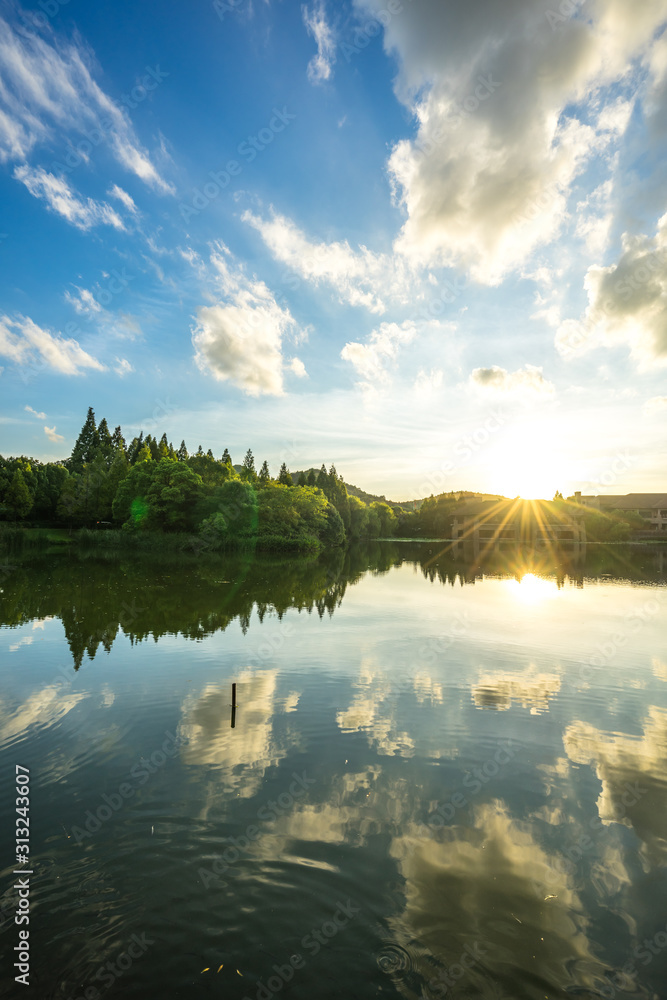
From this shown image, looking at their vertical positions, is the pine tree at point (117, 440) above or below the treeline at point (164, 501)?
above

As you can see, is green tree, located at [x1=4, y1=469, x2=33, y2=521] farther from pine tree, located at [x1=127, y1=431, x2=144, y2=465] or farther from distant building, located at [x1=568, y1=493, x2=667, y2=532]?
distant building, located at [x1=568, y1=493, x2=667, y2=532]

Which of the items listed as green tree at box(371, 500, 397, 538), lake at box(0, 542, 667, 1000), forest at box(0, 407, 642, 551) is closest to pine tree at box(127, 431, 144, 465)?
forest at box(0, 407, 642, 551)

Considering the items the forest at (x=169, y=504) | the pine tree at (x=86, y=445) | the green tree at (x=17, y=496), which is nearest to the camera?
the forest at (x=169, y=504)

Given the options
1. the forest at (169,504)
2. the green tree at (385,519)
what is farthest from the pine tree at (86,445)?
the green tree at (385,519)

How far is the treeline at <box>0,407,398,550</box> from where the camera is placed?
208 ft

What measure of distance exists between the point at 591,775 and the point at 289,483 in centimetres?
10612

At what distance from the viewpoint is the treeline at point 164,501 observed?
63438mm

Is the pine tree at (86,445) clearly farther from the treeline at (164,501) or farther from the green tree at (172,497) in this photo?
the green tree at (172,497)

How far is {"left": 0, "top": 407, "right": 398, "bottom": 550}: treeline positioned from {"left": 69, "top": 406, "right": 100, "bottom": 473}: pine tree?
0.79 ft

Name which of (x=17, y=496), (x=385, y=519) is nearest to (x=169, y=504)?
(x=17, y=496)

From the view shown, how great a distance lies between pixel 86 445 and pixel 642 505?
136m

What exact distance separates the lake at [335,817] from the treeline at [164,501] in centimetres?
4696

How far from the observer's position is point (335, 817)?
6.87m

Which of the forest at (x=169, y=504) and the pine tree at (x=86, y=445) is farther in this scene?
the pine tree at (x=86, y=445)
